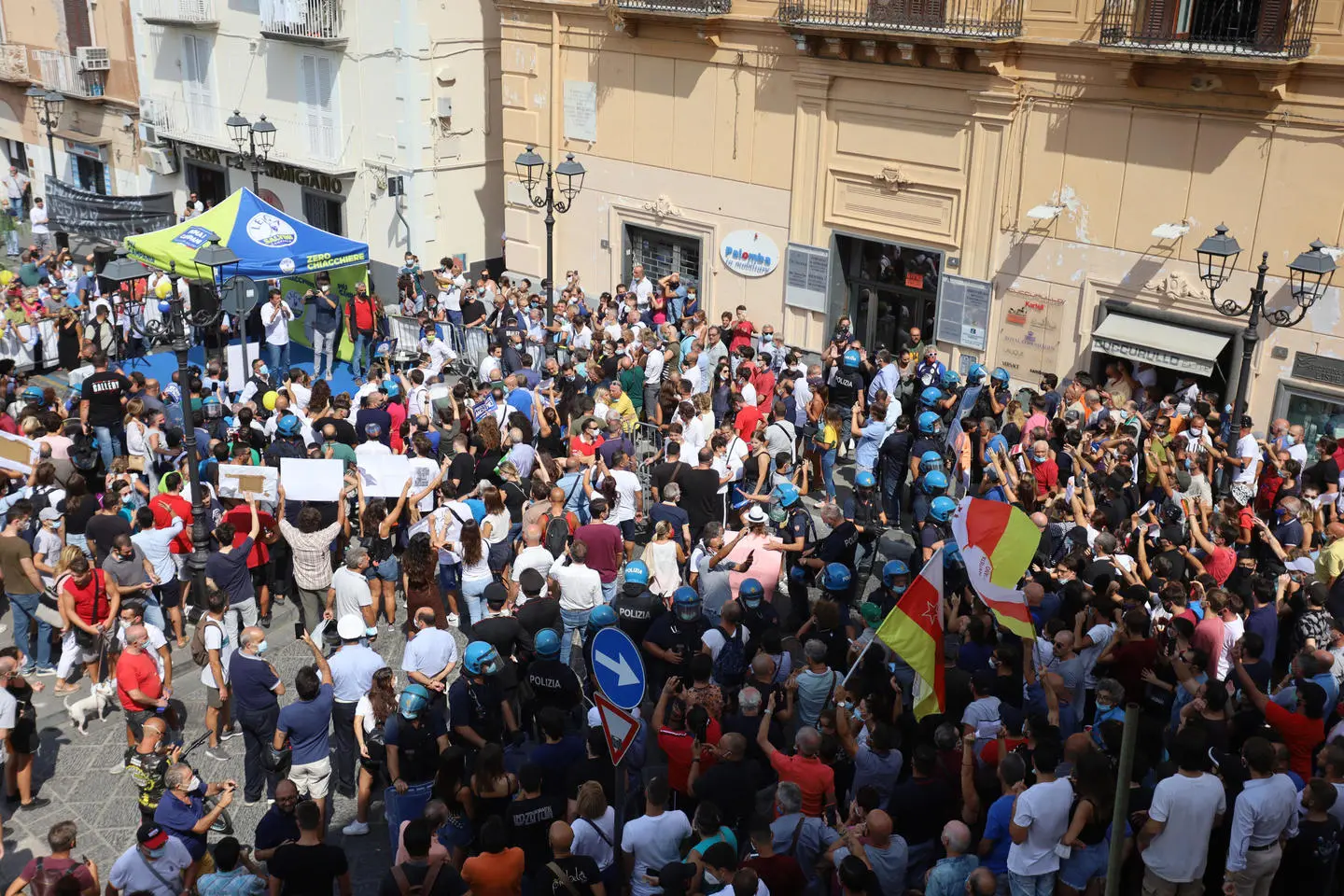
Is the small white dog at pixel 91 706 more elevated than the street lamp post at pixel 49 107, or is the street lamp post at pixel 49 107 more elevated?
the street lamp post at pixel 49 107

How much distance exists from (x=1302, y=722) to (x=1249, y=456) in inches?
218

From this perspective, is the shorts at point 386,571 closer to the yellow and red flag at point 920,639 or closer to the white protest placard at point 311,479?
the white protest placard at point 311,479

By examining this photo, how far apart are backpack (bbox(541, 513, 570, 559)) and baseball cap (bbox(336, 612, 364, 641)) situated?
99.0 inches

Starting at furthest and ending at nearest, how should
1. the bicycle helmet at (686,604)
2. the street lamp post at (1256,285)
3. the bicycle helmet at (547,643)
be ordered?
1. the street lamp post at (1256,285)
2. the bicycle helmet at (686,604)
3. the bicycle helmet at (547,643)

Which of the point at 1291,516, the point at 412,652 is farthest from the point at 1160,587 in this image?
the point at 412,652

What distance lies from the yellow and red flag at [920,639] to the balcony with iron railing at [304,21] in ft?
66.6

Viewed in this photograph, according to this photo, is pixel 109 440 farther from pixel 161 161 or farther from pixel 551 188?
pixel 161 161

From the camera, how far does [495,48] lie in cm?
2548

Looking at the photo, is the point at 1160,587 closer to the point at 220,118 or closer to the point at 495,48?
the point at 495,48

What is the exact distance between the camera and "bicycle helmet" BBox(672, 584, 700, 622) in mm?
9523

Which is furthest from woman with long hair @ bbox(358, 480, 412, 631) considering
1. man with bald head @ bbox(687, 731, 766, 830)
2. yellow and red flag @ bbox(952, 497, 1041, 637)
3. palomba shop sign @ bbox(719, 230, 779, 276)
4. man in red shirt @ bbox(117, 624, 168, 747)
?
palomba shop sign @ bbox(719, 230, 779, 276)

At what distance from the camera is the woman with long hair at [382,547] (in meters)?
11.7

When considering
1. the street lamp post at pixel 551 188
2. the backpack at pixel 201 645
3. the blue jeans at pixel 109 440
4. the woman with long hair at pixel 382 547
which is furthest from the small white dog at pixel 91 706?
the street lamp post at pixel 551 188

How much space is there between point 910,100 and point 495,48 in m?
10.8
